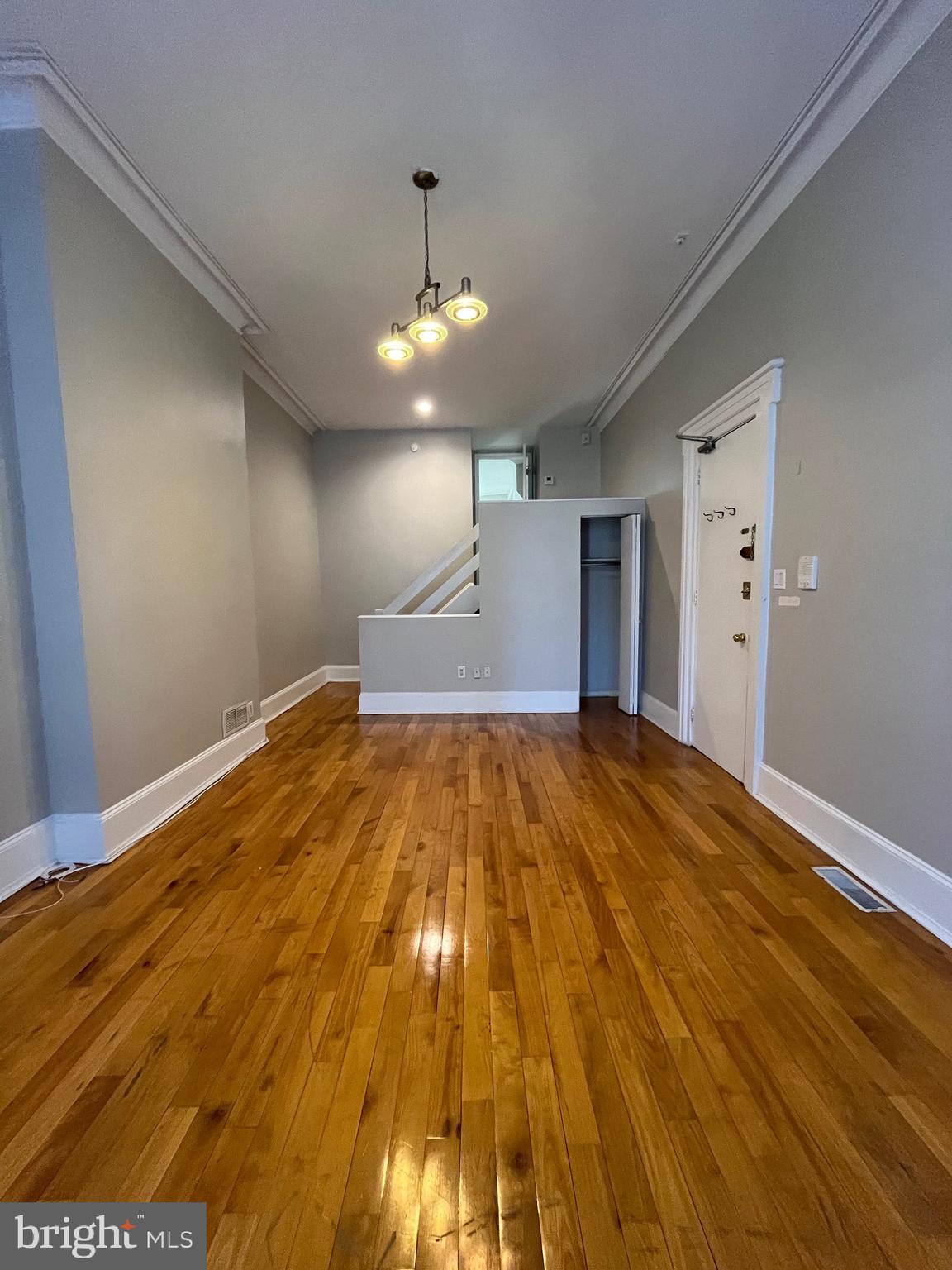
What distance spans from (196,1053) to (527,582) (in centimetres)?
388

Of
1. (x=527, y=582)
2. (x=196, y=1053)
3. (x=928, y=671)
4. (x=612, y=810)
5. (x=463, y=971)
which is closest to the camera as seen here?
(x=196, y=1053)

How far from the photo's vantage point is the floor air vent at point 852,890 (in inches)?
70.9

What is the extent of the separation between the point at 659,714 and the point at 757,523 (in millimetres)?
1995

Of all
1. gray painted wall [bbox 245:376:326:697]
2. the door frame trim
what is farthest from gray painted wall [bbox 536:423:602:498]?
gray painted wall [bbox 245:376:326:697]

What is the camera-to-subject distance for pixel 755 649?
8.72 feet

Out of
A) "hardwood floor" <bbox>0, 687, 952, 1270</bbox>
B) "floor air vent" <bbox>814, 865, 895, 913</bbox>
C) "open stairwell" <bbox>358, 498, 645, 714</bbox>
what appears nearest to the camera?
"hardwood floor" <bbox>0, 687, 952, 1270</bbox>

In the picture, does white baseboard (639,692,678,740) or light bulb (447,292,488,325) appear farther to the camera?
white baseboard (639,692,678,740)

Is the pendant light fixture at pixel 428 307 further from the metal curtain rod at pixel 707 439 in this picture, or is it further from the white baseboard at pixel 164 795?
the white baseboard at pixel 164 795

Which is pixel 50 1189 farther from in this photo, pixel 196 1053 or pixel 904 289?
pixel 904 289

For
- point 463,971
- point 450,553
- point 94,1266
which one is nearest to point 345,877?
point 463,971

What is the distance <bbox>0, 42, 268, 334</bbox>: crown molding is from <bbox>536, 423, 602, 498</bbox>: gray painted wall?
3915 millimetres

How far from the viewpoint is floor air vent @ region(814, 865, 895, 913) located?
1802 mm

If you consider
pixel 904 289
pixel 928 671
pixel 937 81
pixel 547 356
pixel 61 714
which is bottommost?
pixel 61 714

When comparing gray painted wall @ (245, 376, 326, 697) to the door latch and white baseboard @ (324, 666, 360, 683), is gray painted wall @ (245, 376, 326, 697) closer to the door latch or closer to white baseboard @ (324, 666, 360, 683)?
white baseboard @ (324, 666, 360, 683)
